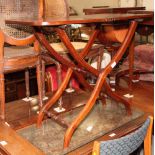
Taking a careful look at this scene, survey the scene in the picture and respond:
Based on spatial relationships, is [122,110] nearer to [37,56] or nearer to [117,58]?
[117,58]

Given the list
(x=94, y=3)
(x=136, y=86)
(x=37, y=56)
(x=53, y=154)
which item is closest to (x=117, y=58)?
(x=37, y=56)

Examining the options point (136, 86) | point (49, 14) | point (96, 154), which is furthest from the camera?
point (136, 86)

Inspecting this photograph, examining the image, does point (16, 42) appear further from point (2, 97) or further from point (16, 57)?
point (2, 97)

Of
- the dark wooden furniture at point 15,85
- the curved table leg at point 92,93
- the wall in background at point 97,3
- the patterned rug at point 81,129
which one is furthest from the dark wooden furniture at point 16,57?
the wall in background at point 97,3

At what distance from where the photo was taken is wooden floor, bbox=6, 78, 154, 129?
2.22 meters

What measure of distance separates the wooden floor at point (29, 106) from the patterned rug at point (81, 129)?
112 mm

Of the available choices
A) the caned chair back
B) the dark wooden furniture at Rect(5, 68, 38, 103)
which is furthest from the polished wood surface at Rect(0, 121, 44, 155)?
the dark wooden furniture at Rect(5, 68, 38, 103)

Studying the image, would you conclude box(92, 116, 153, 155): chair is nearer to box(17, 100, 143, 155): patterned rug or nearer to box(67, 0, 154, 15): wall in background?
box(17, 100, 143, 155): patterned rug

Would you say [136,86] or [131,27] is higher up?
[131,27]

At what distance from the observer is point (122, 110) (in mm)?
2396

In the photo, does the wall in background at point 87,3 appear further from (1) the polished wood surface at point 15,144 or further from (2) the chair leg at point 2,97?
(1) the polished wood surface at point 15,144

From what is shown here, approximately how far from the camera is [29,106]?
2512 mm

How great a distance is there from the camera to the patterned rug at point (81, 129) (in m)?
1.86

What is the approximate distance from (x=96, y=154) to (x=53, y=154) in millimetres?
469
